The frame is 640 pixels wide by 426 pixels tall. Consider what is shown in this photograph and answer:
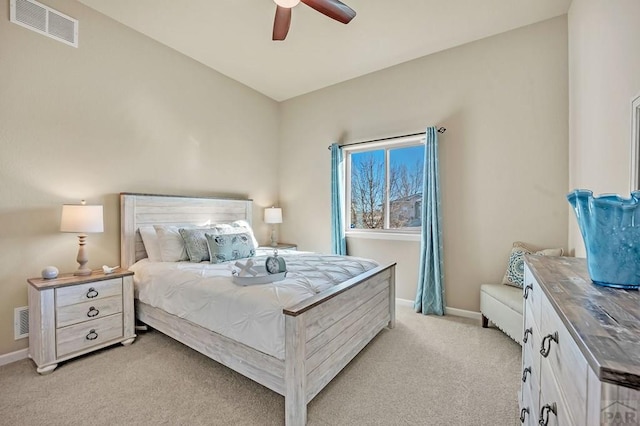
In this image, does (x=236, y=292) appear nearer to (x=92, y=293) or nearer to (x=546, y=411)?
(x=92, y=293)

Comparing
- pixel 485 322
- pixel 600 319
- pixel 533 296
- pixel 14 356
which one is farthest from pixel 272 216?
pixel 600 319

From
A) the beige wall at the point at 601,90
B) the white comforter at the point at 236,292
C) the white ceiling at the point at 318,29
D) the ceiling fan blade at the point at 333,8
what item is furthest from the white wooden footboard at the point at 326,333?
the white ceiling at the point at 318,29

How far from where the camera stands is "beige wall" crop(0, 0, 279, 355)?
7.66ft

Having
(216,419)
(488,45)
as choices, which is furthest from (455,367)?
(488,45)

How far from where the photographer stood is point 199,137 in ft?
12.3

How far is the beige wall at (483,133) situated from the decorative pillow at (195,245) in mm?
2051

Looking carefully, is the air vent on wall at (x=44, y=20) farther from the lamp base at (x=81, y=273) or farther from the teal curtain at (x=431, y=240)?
the teal curtain at (x=431, y=240)

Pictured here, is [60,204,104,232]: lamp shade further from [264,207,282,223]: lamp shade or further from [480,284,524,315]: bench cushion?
[480,284,524,315]: bench cushion

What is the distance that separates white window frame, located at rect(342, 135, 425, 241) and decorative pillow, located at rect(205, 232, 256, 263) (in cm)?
161

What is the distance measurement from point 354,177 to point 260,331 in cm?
301

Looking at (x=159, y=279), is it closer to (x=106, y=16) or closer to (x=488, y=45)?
(x=106, y=16)

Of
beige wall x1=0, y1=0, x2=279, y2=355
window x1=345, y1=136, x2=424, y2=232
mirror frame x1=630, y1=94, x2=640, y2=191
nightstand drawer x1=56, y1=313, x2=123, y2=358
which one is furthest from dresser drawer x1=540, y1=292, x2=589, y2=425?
beige wall x1=0, y1=0, x2=279, y2=355

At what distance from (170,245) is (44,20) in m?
2.23

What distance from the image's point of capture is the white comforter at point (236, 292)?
1727 millimetres
